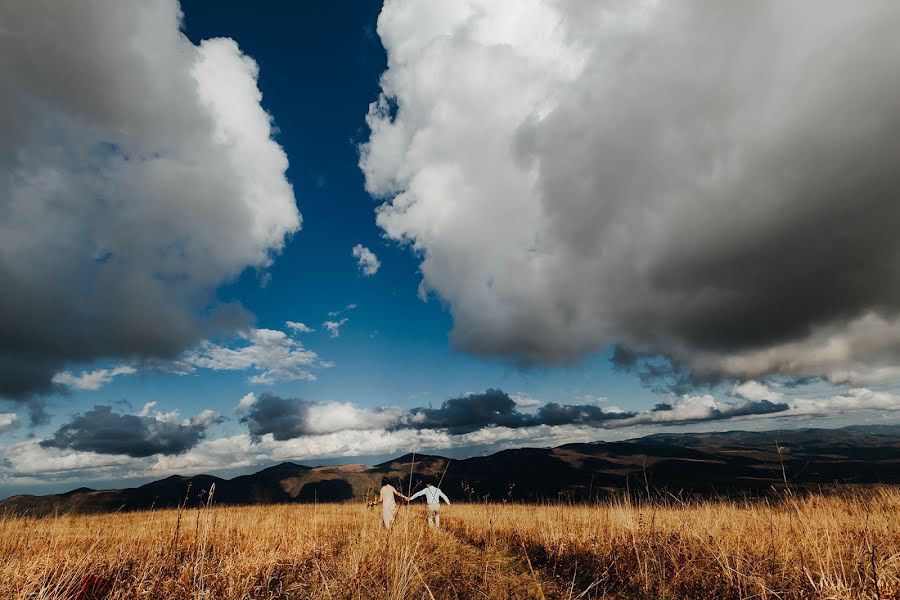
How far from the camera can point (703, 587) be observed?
5.17 m

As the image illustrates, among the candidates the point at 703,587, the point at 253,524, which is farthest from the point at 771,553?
the point at 253,524

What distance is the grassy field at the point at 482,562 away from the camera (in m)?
4.51

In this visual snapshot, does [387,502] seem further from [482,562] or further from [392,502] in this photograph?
[482,562]

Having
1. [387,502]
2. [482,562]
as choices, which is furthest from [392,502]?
[482,562]

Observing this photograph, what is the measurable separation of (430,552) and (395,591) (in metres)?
5.32

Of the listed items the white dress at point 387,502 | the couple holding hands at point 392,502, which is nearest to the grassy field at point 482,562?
the couple holding hands at point 392,502

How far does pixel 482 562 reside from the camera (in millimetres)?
8141

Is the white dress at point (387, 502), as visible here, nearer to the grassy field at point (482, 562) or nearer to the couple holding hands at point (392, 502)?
the couple holding hands at point (392, 502)

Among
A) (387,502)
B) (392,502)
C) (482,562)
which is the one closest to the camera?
(482,562)

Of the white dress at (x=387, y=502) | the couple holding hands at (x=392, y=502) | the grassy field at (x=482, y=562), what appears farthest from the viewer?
the white dress at (x=387, y=502)

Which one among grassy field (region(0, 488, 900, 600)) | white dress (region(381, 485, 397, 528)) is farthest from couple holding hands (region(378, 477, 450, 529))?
grassy field (region(0, 488, 900, 600))

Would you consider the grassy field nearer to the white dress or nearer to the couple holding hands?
the couple holding hands

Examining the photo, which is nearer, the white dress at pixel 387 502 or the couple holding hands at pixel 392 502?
the couple holding hands at pixel 392 502

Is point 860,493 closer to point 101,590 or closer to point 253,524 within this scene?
point 253,524
